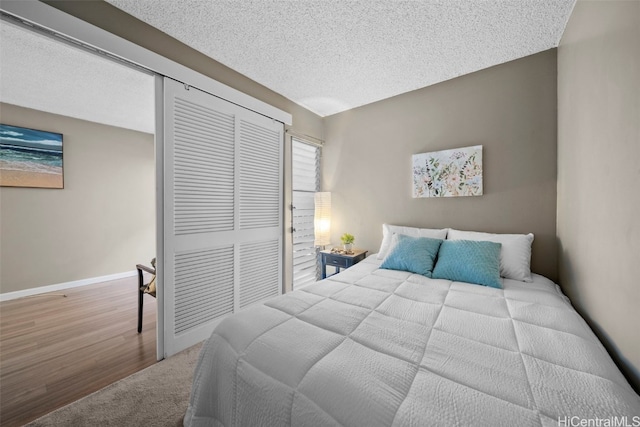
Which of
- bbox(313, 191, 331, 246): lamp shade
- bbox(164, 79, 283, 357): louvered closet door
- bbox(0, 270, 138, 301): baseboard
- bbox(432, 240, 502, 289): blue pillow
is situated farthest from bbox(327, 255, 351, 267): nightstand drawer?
bbox(0, 270, 138, 301): baseboard

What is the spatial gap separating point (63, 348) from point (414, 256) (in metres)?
3.19

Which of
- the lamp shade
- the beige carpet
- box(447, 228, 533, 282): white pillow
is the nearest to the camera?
the beige carpet

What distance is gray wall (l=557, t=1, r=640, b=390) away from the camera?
1029 mm

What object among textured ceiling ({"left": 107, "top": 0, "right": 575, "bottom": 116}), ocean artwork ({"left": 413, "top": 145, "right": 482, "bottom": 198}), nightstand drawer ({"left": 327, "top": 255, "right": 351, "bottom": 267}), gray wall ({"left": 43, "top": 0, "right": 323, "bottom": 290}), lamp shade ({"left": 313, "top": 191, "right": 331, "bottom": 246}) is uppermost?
textured ceiling ({"left": 107, "top": 0, "right": 575, "bottom": 116})

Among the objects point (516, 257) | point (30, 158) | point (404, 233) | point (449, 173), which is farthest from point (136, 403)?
point (30, 158)

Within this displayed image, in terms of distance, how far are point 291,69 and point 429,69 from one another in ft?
4.62

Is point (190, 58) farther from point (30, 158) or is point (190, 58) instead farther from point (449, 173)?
point (30, 158)

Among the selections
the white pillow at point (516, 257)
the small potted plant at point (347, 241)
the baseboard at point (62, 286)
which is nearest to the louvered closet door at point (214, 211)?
the small potted plant at point (347, 241)

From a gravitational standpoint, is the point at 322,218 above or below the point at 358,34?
below

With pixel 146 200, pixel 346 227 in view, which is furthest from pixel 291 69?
pixel 146 200

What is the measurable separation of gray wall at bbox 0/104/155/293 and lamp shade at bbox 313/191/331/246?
3.33 m

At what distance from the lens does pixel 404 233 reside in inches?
104

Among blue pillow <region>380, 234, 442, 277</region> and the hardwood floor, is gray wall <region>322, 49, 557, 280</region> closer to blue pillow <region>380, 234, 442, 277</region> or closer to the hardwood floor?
blue pillow <region>380, 234, 442, 277</region>

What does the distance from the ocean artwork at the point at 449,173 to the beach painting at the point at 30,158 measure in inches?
198
